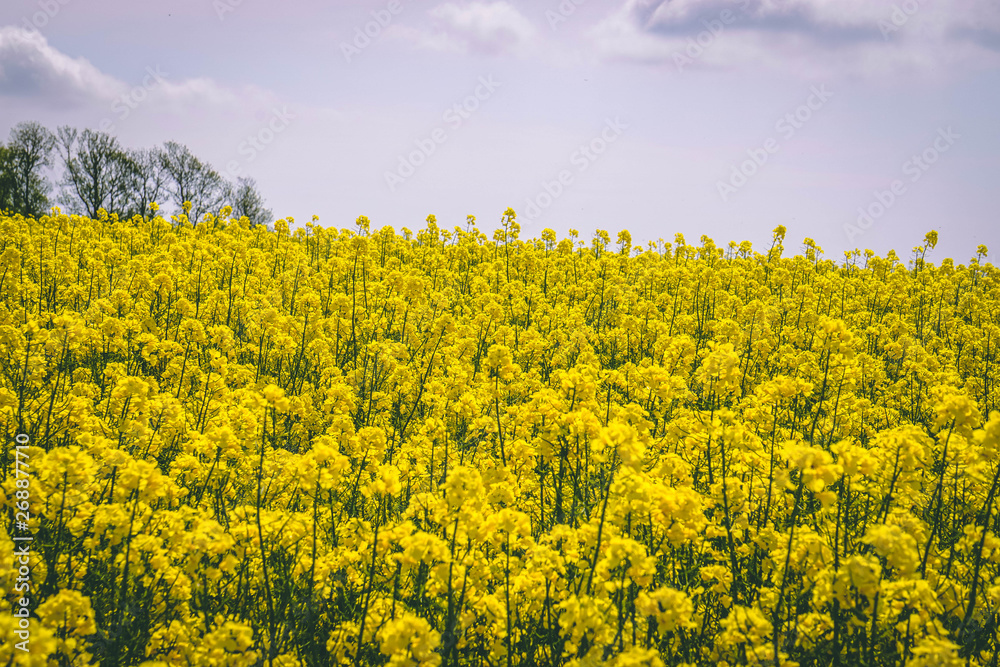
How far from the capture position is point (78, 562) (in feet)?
11.4

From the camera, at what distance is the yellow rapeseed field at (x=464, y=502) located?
3006 mm

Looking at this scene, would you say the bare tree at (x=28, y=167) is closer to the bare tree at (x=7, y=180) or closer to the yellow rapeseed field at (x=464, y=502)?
the bare tree at (x=7, y=180)

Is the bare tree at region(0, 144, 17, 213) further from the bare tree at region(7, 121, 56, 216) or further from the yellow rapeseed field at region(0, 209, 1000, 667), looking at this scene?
the yellow rapeseed field at region(0, 209, 1000, 667)

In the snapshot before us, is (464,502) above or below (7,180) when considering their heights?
below

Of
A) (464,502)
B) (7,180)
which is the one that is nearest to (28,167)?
(7,180)

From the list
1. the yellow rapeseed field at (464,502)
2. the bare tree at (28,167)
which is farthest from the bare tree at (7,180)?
the yellow rapeseed field at (464,502)

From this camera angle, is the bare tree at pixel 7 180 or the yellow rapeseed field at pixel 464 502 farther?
the bare tree at pixel 7 180

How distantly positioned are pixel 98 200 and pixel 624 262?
59822 millimetres

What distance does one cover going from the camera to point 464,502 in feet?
10.1

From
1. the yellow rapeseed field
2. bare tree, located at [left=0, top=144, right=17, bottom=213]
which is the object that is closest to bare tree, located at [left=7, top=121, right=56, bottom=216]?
bare tree, located at [left=0, top=144, right=17, bottom=213]

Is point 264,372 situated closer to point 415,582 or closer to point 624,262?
point 415,582

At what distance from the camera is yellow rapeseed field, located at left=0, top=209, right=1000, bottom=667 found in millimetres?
3006

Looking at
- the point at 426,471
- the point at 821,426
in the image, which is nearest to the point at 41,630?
the point at 426,471

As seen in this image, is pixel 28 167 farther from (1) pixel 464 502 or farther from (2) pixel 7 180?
(1) pixel 464 502
